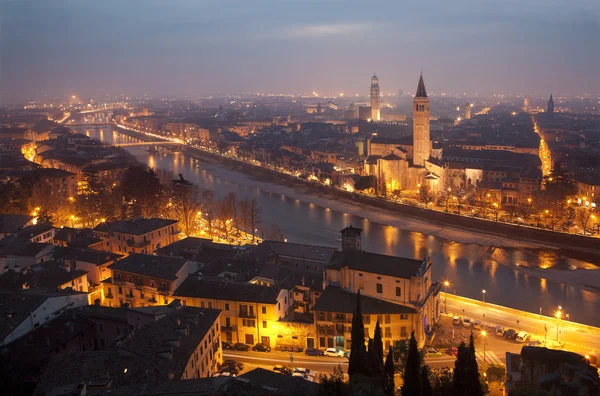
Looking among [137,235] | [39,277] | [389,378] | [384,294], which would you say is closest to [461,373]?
[389,378]

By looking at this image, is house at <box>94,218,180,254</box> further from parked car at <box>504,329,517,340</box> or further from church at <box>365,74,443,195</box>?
church at <box>365,74,443,195</box>

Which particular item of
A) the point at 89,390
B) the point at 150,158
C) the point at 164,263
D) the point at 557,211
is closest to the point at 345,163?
the point at 557,211

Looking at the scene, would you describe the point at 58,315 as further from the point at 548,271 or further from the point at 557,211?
the point at 557,211

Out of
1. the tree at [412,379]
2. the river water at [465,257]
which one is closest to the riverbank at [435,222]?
the river water at [465,257]

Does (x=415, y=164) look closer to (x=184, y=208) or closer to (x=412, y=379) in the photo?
(x=184, y=208)

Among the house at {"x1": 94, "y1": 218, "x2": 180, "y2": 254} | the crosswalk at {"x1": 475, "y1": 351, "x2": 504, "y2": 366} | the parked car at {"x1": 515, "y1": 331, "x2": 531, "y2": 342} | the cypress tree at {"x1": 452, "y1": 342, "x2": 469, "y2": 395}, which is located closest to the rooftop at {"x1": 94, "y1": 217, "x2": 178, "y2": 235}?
the house at {"x1": 94, "y1": 218, "x2": 180, "y2": 254}

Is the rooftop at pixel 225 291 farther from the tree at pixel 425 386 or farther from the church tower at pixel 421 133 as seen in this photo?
the church tower at pixel 421 133

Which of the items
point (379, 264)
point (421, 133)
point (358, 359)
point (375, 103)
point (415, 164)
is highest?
point (375, 103)
